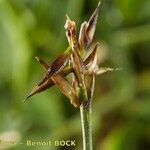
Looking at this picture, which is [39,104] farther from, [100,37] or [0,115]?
[100,37]

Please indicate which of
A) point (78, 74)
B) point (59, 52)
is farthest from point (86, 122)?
point (59, 52)

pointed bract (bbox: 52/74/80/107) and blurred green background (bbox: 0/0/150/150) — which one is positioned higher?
blurred green background (bbox: 0/0/150/150)

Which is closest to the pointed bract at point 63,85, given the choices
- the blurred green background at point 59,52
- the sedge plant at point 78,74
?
the sedge plant at point 78,74

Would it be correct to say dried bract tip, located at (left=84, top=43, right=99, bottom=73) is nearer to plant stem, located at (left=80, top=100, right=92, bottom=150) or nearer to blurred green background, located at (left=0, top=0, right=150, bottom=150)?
plant stem, located at (left=80, top=100, right=92, bottom=150)

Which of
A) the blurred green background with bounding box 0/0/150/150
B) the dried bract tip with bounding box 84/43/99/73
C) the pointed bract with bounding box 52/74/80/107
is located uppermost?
the blurred green background with bounding box 0/0/150/150

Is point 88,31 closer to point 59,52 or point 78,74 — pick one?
point 78,74

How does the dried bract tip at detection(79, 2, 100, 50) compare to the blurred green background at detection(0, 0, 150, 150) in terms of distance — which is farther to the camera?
the blurred green background at detection(0, 0, 150, 150)

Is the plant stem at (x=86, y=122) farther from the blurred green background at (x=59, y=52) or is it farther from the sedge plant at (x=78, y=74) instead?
the blurred green background at (x=59, y=52)

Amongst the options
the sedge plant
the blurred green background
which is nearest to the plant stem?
the sedge plant
